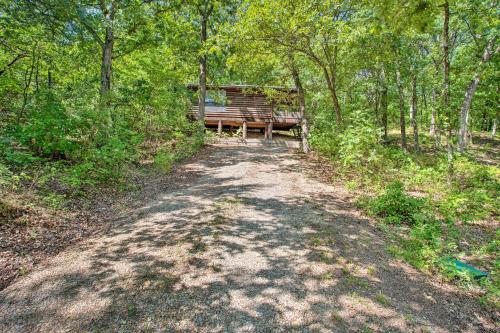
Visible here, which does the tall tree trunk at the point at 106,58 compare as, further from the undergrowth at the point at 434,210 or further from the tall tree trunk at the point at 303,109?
the undergrowth at the point at 434,210

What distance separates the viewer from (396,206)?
612 centimetres

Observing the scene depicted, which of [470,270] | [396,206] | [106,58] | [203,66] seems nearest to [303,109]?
[203,66]

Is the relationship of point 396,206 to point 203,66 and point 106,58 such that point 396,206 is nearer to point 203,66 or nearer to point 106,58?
point 106,58

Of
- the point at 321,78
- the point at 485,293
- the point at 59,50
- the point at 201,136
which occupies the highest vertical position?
the point at 321,78

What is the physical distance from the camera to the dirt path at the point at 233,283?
113 inches

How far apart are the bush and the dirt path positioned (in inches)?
27.4

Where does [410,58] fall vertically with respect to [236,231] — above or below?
above

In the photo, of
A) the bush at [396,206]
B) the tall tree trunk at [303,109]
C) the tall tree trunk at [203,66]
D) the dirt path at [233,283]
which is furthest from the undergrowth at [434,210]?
the tall tree trunk at [203,66]

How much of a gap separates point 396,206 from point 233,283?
4532 millimetres

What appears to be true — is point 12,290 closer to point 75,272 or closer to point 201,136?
point 75,272

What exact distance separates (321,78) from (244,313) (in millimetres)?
16434

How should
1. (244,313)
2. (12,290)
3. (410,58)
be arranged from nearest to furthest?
(244,313)
(12,290)
(410,58)

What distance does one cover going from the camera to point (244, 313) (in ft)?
9.79

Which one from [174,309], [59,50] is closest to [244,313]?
[174,309]
